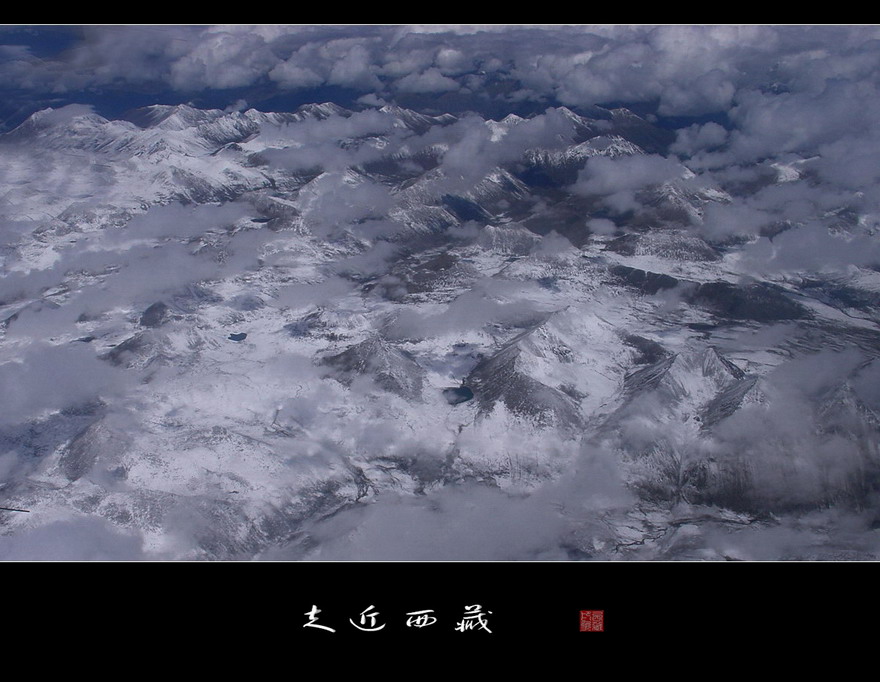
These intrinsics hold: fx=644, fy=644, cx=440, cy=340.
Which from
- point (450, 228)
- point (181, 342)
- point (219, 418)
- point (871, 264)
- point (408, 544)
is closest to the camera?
point (408, 544)

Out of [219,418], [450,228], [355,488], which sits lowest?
[355,488]

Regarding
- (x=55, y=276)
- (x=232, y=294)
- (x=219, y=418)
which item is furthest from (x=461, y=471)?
(x=55, y=276)

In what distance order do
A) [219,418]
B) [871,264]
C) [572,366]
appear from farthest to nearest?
[572,366] < [219,418] < [871,264]

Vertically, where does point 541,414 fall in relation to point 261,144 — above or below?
below
